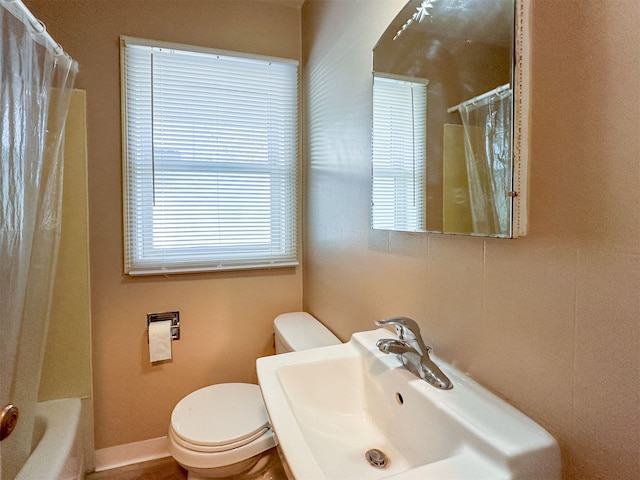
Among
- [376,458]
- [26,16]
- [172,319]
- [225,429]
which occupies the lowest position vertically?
[225,429]

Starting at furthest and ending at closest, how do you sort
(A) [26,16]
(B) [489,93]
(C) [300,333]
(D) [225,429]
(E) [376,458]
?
(C) [300,333], (D) [225,429], (A) [26,16], (E) [376,458], (B) [489,93]

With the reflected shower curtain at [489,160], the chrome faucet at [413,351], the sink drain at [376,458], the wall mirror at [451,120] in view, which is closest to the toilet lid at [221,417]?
the sink drain at [376,458]

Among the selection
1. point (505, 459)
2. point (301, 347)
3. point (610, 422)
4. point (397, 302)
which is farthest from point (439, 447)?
point (301, 347)

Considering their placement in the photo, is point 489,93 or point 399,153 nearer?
point 489,93

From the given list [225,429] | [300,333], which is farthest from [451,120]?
[225,429]

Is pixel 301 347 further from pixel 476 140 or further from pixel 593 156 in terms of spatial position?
pixel 593 156

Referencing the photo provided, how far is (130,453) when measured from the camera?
1.83m

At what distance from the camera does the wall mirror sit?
28.2 inches

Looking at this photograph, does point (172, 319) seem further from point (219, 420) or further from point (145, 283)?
point (219, 420)

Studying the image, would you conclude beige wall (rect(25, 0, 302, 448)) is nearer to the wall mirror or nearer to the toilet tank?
the toilet tank

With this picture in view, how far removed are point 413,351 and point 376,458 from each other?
11.5 inches

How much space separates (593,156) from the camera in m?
0.59

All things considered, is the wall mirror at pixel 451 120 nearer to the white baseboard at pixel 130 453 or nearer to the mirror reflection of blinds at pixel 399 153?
the mirror reflection of blinds at pixel 399 153

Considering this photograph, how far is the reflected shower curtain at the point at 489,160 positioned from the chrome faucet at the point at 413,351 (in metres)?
0.31
